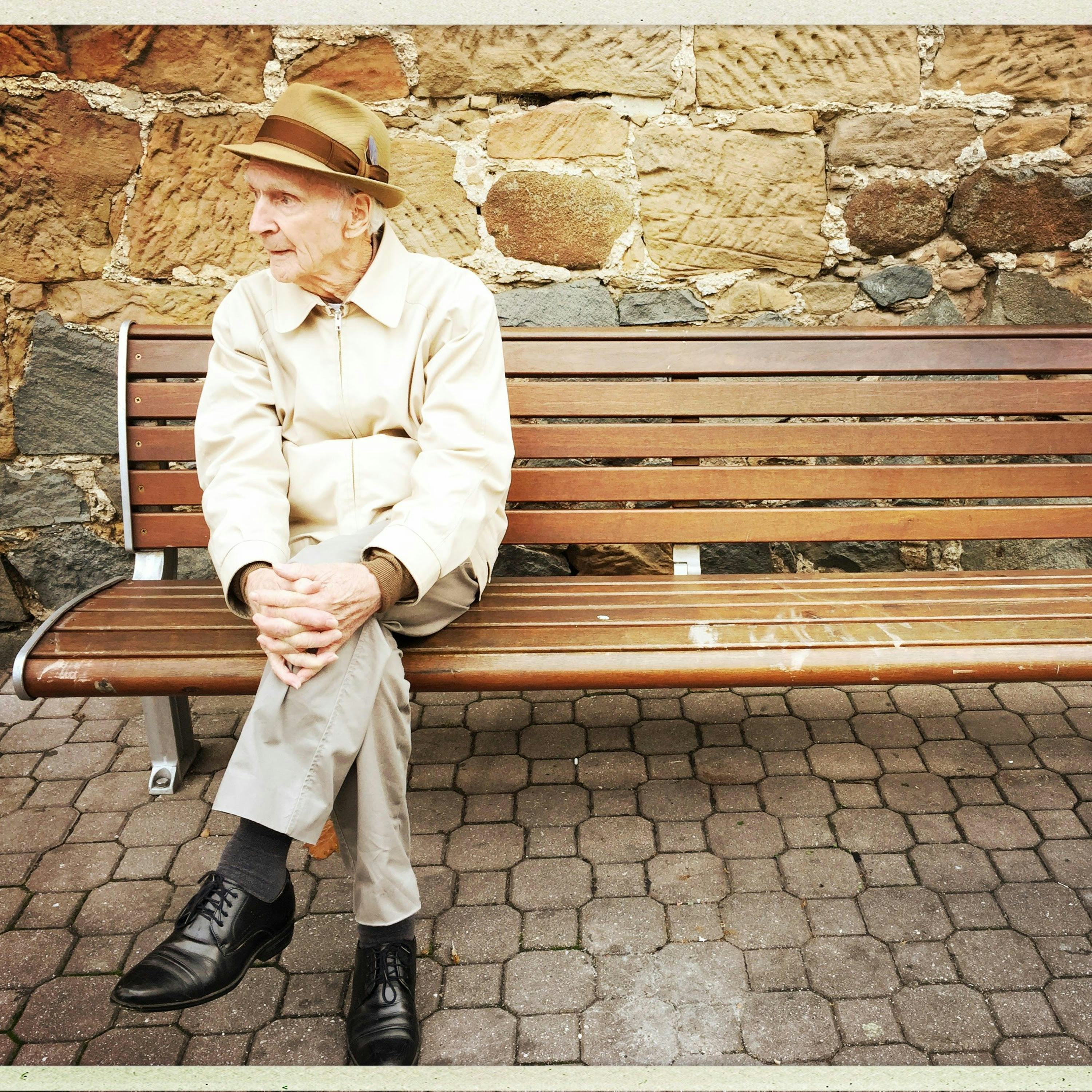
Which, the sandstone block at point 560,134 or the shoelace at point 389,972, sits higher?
the sandstone block at point 560,134

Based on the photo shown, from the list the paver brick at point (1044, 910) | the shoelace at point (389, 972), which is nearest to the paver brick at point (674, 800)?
the paver brick at point (1044, 910)

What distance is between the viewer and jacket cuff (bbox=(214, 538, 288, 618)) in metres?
2.16

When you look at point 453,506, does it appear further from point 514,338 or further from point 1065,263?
point 1065,263

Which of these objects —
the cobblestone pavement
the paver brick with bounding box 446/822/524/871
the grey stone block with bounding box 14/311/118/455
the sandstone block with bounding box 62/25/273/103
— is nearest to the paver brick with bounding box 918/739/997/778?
the cobblestone pavement

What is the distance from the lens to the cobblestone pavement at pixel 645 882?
201 centimetres

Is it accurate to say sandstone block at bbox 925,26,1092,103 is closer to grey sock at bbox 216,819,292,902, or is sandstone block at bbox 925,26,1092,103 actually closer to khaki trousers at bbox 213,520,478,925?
khaki trousers at bbox 213,520,478,925

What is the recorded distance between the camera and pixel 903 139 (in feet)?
10.2

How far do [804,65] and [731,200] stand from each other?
43 cm

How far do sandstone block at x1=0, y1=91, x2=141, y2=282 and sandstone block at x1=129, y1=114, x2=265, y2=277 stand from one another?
0.08 m

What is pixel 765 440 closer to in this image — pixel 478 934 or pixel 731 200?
pixel 731 200

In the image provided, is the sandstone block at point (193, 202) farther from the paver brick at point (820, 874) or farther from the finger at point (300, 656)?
the paver brick at point (820, 874)

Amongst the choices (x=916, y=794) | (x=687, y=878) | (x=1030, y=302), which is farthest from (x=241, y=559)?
(x=1030, y=302)

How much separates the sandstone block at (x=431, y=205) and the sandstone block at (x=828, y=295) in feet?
3.49

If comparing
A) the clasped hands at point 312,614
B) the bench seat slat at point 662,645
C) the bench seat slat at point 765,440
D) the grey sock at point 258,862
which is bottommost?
the grey sock at point 258,862
